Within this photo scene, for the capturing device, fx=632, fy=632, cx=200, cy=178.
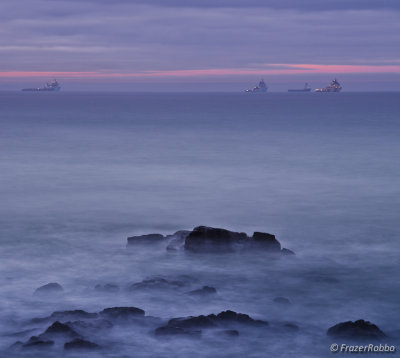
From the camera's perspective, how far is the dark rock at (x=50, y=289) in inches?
571

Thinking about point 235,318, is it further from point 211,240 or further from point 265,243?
point 265,243

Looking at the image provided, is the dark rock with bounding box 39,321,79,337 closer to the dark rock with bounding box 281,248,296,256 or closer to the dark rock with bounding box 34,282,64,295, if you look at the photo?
the dark rock with bounding box 34,282,64,295

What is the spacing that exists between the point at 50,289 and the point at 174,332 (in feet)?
13.1

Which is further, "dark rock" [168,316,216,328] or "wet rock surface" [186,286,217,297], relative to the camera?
"wet rock surface" [186,286,217,297]

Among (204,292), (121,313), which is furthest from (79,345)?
(204,292)

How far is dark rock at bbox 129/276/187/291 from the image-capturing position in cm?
1487

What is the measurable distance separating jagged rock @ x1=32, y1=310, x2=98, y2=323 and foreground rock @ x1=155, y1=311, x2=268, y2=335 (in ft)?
4.90

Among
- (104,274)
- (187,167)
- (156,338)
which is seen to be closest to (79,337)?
(156,338)

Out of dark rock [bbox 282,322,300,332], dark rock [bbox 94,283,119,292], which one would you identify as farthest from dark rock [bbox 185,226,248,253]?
dark rock [bbox 282,322,300,332]

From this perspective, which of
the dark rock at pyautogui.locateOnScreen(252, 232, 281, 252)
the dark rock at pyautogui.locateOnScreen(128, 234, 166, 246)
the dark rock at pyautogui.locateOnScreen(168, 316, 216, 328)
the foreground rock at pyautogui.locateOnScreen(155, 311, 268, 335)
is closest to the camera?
the foreground rock at pyautogui.locateOnScreen(155, 311, 268, 335)

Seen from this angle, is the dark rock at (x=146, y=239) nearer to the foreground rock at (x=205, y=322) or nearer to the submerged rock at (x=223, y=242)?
the submerged rock at (x=223, y=242)

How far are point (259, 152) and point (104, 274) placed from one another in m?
34.6

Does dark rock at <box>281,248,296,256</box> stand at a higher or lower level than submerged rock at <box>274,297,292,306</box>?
higher

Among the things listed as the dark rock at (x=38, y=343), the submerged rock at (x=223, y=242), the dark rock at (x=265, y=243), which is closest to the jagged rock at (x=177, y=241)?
the submerged rock at (x=223, y=242)
